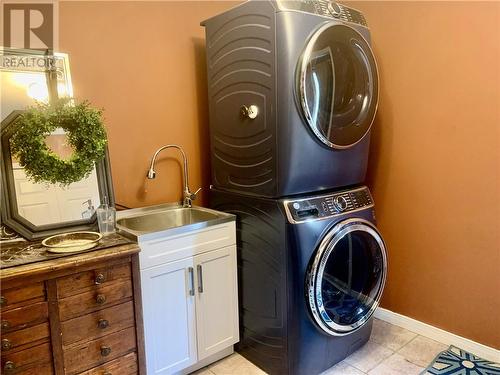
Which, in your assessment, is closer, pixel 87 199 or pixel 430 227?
pixel 87 199

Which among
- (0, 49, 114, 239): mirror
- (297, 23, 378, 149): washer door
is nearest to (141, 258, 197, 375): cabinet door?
(0, 49, 114, 239): mirror

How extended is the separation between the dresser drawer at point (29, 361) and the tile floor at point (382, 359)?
858 millimetres

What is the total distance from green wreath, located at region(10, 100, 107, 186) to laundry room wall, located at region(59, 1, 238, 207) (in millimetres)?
266

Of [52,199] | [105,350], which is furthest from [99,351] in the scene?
[52,199]

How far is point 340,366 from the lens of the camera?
6.64 ft

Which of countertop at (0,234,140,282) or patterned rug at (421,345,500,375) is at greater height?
countertop at (0,234,140,282)

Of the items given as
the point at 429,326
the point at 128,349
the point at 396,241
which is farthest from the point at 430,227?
the point at 128,349

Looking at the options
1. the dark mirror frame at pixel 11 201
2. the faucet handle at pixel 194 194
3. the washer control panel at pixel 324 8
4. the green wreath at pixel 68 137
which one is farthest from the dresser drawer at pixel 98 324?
the washer control panel at pixel 324 8

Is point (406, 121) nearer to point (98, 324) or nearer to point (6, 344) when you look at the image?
point (98, 324)

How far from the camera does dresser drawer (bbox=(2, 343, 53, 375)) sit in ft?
4.17

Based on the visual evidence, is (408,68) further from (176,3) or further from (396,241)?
(176,3)

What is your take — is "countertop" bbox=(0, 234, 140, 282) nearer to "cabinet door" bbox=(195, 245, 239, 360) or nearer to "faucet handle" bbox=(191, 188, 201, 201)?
"cabinet door" bbox=(195, 245, 239, 360)

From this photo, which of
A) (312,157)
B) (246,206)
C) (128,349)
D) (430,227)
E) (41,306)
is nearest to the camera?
(41,306)

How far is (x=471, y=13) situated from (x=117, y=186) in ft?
6.88
